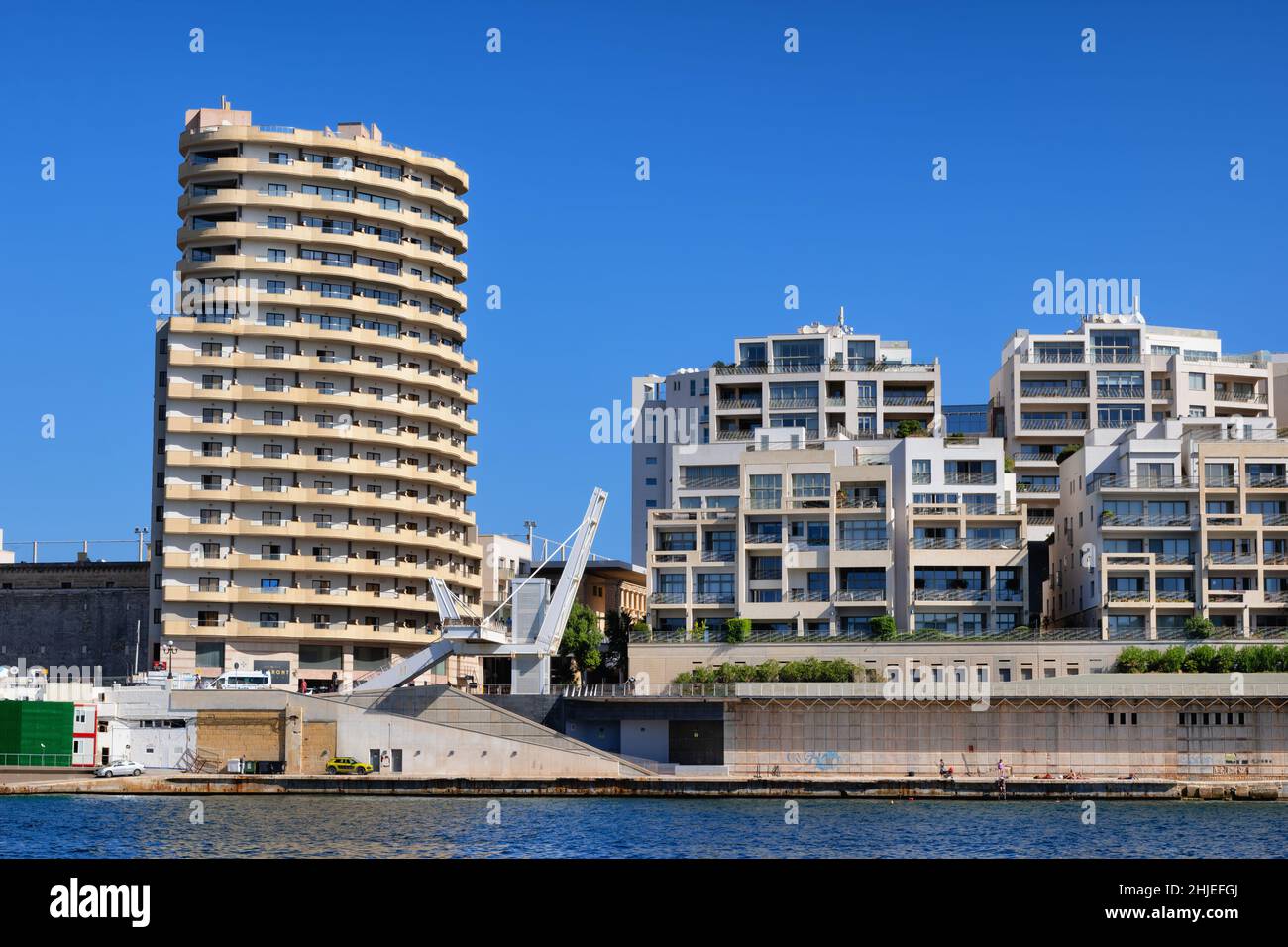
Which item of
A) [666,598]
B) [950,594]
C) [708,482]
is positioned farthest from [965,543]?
[708,482]

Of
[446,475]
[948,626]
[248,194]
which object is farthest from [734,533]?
[248,194]

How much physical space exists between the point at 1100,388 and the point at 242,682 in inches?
2838

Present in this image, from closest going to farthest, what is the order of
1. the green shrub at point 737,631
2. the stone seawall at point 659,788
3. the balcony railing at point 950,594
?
the stone seawall at point 659,788, the green shrub at point 737,631, the balcony railing at point 950,594

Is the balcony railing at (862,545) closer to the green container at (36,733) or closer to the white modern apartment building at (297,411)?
the white modern apartment building at (297,411)

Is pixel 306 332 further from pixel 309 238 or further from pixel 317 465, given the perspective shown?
pixel 317 465

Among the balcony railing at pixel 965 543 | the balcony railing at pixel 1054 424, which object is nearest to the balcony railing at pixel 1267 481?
the balcony railing at pixel 965 543

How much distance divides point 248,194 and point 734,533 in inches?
1700

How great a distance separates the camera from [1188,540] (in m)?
110

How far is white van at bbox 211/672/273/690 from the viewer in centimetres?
10562

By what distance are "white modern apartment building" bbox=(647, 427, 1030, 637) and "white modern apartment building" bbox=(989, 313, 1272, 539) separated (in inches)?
725

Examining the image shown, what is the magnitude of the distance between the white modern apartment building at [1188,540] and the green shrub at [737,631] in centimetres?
2270

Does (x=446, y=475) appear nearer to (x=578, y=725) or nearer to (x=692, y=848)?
(x=578, y=725)

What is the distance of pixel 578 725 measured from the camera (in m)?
102

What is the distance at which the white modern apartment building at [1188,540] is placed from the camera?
108 m
